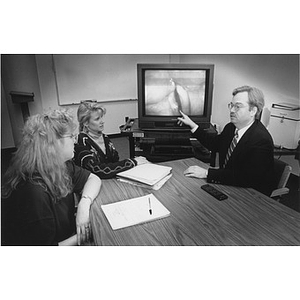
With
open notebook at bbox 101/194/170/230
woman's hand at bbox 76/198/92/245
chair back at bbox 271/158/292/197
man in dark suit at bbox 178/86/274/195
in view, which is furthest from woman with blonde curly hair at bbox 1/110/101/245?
chair back at bbox 271/158/292/197

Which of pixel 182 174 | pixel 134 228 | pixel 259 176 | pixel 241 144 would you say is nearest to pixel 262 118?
pixel 241 144

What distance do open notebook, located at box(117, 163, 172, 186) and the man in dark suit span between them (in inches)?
5.9

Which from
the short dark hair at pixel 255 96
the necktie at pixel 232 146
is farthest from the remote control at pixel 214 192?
the short dark hair at pixel 255 96

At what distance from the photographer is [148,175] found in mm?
1291

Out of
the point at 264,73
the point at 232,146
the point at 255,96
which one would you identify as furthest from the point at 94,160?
the point at 264,73

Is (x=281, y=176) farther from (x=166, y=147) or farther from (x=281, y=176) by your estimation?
(x=166, y=147)

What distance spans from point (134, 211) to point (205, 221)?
0.30m

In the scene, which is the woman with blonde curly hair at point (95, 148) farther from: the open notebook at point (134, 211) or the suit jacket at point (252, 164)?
the suit jacket at point (252, 164)

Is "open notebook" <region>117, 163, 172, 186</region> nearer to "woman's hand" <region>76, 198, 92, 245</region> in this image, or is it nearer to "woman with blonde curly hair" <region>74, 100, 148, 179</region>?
"woman with blonde curly hair" <region>74, 100, 148, 179</region>

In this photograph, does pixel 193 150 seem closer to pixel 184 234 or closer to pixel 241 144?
pixel 241 144

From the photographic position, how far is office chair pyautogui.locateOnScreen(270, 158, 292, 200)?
1.35 meters

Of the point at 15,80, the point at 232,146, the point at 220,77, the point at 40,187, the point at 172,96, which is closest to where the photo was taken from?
the point at 40,187

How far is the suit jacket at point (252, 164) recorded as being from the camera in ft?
4.18

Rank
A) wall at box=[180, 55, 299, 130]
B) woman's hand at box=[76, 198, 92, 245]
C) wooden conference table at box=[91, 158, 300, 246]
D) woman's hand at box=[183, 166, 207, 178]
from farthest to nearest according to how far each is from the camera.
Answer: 1. woman's hand at box=[183, 166, 207, 178]
2. wall at box=[180, 55, 299, 130]
3. woman's hand at box=[76, 198, 92, 245]
4. wooden conference table at box=[91, 158, 300, 246]
